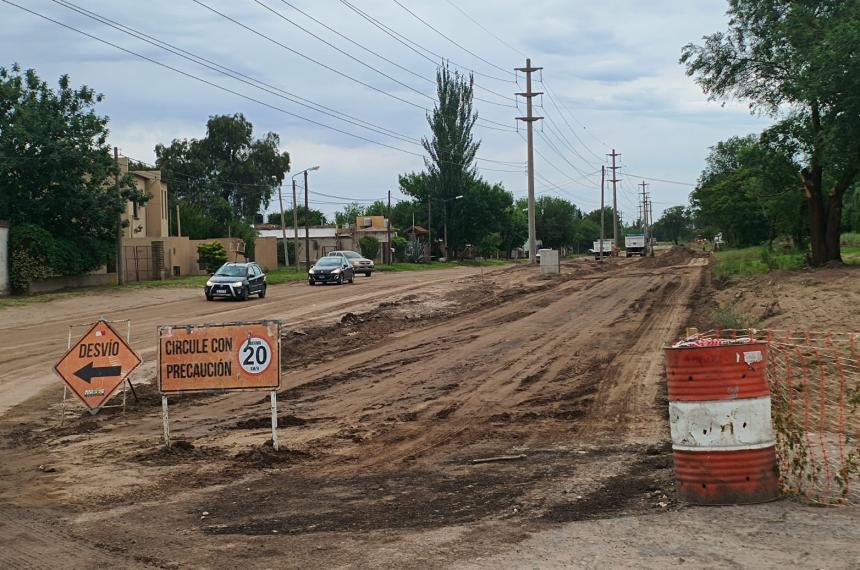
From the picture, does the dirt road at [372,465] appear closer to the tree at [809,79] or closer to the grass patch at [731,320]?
the grass patch at [731,320]

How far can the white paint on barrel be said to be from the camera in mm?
7059

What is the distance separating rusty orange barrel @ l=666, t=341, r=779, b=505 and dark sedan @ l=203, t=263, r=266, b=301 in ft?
104

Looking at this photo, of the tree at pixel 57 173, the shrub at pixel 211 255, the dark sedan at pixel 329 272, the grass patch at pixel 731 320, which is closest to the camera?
the grass patch at pixel 731 320

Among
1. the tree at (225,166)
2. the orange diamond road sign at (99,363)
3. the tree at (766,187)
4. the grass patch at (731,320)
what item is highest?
the tree at (225,166)

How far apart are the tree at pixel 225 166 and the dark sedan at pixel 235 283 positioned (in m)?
66.1

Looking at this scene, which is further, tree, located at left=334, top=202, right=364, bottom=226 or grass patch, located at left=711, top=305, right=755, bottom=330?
tree, located at left=334, top=202, right=364, bottom=226

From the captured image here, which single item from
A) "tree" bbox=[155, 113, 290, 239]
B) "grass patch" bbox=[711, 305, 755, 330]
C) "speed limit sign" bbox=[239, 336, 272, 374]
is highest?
"tree" bbox=[155, 113, 290, 239]

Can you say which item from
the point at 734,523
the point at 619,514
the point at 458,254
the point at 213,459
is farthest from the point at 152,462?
the point at 458,254

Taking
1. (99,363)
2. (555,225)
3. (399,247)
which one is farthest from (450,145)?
(99,363)

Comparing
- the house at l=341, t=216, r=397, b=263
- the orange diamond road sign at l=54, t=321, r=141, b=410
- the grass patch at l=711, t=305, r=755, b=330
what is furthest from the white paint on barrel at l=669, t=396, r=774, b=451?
the house at l=341, t=216, r=397, b=263

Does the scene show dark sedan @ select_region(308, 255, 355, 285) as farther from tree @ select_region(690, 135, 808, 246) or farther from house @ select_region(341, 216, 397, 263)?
house @ select_region(341, 216, 397, 263)

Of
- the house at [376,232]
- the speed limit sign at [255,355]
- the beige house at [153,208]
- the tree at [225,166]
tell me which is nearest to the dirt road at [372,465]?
the speed limit sign at [255,355]

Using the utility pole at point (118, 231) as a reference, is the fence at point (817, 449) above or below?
below

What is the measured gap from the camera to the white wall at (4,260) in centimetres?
3788
